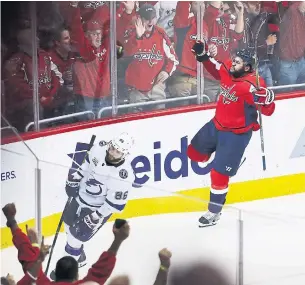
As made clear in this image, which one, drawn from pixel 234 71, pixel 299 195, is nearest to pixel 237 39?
pixel 234 71

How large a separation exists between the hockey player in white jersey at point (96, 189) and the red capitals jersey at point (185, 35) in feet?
1.18

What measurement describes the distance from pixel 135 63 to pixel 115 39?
122mm

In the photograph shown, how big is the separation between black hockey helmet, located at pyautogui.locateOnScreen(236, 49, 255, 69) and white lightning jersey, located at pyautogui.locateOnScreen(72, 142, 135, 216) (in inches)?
23.5

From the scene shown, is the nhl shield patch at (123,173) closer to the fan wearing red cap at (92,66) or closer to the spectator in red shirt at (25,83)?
the fan wearing red cap at (92,66)

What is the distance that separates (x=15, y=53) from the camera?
6461 mm

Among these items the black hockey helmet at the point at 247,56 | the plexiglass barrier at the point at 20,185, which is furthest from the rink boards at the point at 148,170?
the black hockey helmet at the point at 247,56

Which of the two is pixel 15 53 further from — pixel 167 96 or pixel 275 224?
pixel 275 224

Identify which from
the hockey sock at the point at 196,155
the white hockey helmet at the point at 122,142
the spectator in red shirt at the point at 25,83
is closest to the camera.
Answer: the spectator in red shirt at the point at 25,83

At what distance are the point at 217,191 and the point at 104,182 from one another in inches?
17.2

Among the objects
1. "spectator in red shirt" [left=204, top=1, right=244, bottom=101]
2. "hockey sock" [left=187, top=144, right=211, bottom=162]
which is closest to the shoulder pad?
"hockey sock" [left=187, top=144, right=211, bottom=162]

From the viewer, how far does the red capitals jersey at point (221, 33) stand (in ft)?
21.8

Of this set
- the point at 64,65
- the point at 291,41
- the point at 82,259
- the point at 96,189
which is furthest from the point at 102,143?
the point at 291,41

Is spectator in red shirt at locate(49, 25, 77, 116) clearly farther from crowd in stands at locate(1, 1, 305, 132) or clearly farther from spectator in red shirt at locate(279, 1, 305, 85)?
spectator in red shirt at locate(279, 1, 305, 85)

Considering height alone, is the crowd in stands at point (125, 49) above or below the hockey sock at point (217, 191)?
above
